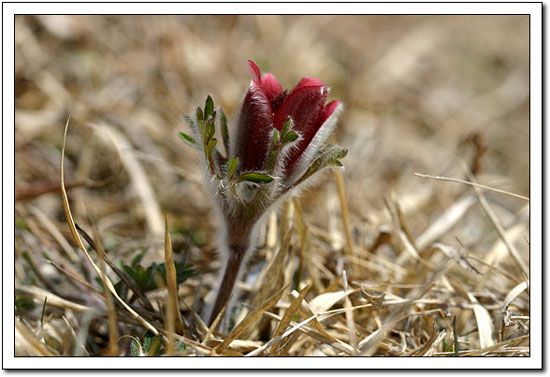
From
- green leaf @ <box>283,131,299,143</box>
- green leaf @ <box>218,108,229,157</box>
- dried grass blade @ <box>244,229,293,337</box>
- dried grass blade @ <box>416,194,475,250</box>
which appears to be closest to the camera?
green leaf @ <box>283,131,299,143</box>

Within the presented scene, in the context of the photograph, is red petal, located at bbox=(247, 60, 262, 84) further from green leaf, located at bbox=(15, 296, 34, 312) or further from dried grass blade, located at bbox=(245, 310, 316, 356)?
green leaf, located at bbox=(15, 296, 34, 312)

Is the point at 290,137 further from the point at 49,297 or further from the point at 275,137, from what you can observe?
the point at 49,297

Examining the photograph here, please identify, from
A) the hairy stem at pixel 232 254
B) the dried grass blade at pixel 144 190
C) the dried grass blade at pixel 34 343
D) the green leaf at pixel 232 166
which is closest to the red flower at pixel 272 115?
the green leaf at pixel 232 166

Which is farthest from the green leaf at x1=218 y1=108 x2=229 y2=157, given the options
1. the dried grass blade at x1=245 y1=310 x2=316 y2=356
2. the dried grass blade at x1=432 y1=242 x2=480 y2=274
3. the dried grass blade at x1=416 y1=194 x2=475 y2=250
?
the dried grass blade at x1=416 y1=194 x2=475 y2=250

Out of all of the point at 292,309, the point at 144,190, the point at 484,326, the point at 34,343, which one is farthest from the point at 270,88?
the point at 144,190

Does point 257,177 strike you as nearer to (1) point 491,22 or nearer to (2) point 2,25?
(2) point 2,25

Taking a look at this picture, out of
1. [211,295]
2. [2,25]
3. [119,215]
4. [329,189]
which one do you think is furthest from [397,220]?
[2,25]

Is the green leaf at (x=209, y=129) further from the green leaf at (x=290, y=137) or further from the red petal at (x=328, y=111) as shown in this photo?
the red petal at (x=328, y=111)
